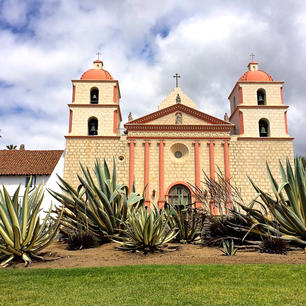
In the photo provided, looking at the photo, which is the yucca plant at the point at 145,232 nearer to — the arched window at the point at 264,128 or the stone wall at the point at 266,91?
Result: the arched window at the point at 264,128

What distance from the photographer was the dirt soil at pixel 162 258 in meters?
7.93

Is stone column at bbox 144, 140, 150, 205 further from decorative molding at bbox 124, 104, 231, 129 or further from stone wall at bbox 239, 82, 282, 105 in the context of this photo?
stone wall at bbox 239, 82, 282, 105

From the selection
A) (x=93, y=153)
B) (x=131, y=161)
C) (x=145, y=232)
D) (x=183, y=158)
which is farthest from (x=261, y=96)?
(x=145, y=232)

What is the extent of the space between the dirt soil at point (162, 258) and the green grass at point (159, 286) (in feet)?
2.04

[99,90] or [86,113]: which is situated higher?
[99,90]

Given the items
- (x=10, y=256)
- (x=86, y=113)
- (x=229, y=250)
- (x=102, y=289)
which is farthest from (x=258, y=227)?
(x=86, y=113)

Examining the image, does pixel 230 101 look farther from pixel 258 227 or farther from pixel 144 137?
pixel 258 227

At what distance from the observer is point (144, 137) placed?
2364 cm

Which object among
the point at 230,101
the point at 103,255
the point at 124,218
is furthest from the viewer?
the point at 230,101

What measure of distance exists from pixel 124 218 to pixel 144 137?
13210 mm

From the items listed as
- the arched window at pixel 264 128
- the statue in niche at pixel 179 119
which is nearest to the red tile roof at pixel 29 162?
the statue in niche at pixel 179 119

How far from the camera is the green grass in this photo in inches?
205

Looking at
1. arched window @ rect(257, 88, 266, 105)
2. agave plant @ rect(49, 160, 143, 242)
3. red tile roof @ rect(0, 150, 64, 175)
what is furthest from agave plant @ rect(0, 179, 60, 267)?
arched window @ rect(257, 88, 266, 105)

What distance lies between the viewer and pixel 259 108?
2452cm
